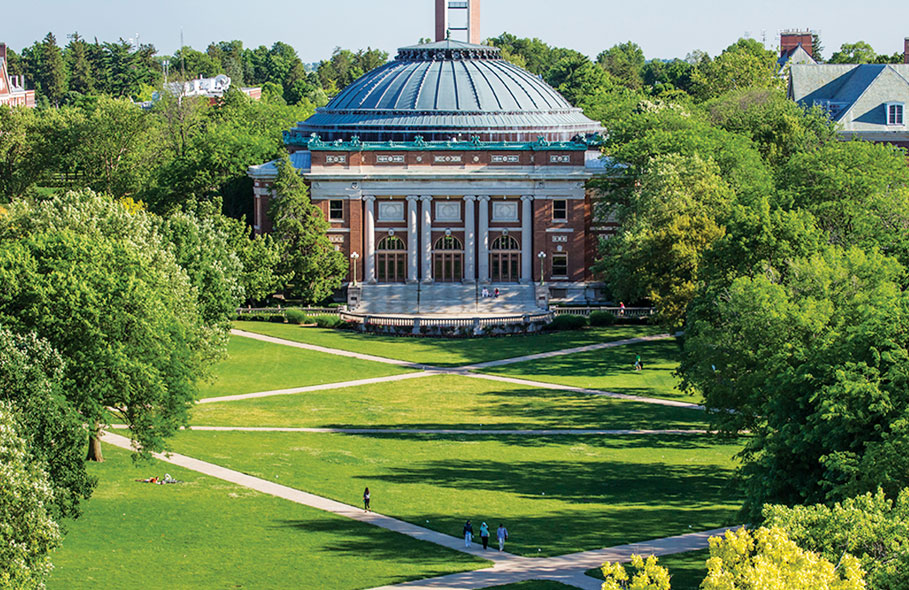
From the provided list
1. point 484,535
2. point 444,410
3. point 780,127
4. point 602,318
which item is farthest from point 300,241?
point 484,535

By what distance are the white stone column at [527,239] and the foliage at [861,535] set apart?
79804 millimetres

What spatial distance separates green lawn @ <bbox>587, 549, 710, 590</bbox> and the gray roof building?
75.9m

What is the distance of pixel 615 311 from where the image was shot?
10906 cm

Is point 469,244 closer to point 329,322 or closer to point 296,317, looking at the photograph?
point 329,322

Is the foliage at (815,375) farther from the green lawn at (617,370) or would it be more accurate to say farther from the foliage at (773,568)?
the green lawn at (617,370)

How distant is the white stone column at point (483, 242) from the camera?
4641 inches

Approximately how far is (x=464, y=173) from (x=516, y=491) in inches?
2245

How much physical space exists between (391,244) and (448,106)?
13.5 meters

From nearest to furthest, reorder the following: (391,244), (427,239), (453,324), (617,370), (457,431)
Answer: (457,431), (617,370), (453,324), (427,239), (391,244)

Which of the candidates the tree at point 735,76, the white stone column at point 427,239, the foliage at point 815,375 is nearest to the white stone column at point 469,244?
the white stone column at point 427,239

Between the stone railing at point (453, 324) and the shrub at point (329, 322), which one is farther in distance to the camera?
the shrub at point (329, 322)

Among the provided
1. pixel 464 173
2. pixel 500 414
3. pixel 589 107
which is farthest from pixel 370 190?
pixel 589 107

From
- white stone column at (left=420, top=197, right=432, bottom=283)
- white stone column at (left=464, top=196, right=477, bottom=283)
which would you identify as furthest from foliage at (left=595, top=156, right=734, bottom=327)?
white stone column at (left=420, top=197, right=432, bottom=283)

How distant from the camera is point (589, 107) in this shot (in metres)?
162
